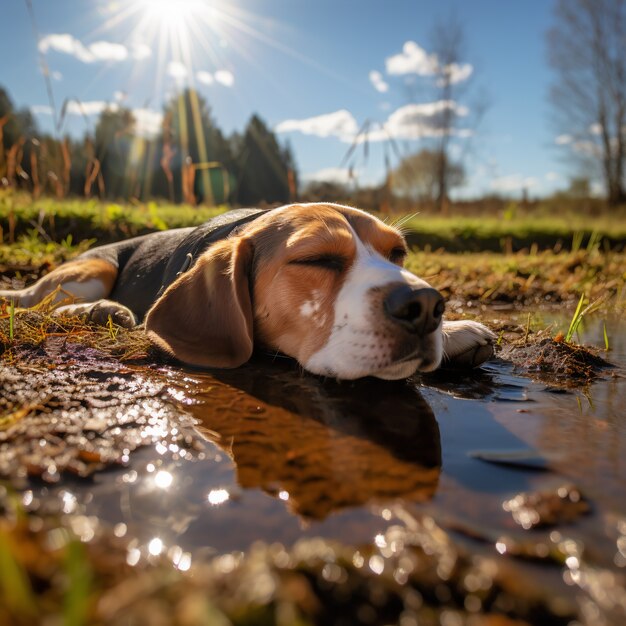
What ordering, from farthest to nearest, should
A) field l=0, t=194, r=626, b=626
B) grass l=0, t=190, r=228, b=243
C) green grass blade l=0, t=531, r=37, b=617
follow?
grass l=0, t=190, r=228, b=243
field l=0, t=194, r=626, b=626
green grass blade l=0, t=531, r=37, b=617

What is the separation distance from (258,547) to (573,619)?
59cm

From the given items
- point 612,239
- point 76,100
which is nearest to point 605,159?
point 612,239

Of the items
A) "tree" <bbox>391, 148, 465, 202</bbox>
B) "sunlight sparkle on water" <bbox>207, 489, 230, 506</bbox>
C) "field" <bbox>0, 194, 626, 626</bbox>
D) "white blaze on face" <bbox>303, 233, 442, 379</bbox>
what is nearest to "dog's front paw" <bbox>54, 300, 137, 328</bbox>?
"field" <bbox>0, 194, 626, 626</bbox>

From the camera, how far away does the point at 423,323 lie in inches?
93.9

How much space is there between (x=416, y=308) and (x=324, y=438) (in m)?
0.84

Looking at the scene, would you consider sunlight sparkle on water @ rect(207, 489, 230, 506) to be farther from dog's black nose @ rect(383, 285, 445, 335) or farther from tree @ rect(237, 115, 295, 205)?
tree @ rect(237, 115, 295, 205)

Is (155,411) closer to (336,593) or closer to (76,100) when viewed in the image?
(336,593)

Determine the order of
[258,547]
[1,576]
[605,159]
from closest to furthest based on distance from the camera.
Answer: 1. [1,576]
2. [258,547]
3. [605,159]

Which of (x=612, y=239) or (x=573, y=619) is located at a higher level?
(x=573, y=619)

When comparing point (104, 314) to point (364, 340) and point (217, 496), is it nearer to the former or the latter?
point (364, 340)

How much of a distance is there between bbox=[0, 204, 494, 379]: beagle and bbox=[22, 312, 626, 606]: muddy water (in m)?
0.23

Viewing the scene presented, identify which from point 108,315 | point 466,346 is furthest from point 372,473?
point 108,315

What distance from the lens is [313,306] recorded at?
2.80m

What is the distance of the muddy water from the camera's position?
1.20 m
